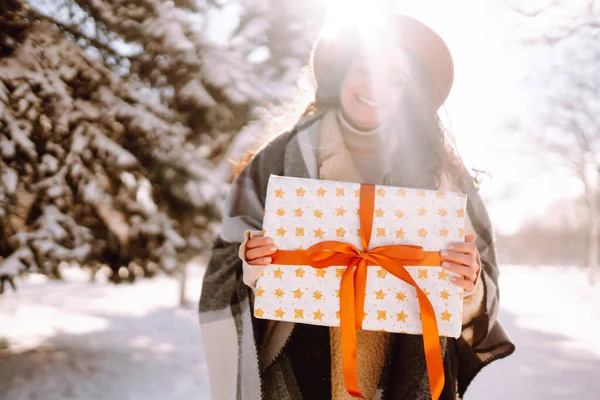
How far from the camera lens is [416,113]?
5.56 ft

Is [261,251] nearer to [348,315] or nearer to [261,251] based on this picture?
[261,251]

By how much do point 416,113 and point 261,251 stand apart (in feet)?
2.95

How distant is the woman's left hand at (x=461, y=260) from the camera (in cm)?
114

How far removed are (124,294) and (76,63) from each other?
215 inches

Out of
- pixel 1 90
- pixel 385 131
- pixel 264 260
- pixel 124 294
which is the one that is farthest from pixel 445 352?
pixel 124 294

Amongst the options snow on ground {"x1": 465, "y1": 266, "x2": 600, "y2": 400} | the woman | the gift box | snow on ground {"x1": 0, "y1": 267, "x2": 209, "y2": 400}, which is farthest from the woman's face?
snow on ground {"x1": 465, "y1": 266, "x2": 600, "y2": 400}

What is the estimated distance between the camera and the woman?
4.67 feet

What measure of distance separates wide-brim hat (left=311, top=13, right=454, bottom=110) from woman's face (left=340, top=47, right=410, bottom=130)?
0.12 m

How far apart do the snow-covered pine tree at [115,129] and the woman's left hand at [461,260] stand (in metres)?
2.76

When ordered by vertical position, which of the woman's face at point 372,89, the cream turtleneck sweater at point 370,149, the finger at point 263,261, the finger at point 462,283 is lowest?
the finger at point 462,283

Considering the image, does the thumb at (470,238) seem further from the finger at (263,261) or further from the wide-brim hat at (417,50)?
the wide-brim hat at (417,50)

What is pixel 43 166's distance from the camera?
3.06m

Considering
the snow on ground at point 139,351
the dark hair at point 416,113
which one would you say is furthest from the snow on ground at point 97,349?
the dark hair at point 416,113

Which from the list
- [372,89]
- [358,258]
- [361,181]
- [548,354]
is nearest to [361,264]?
[358,258]
